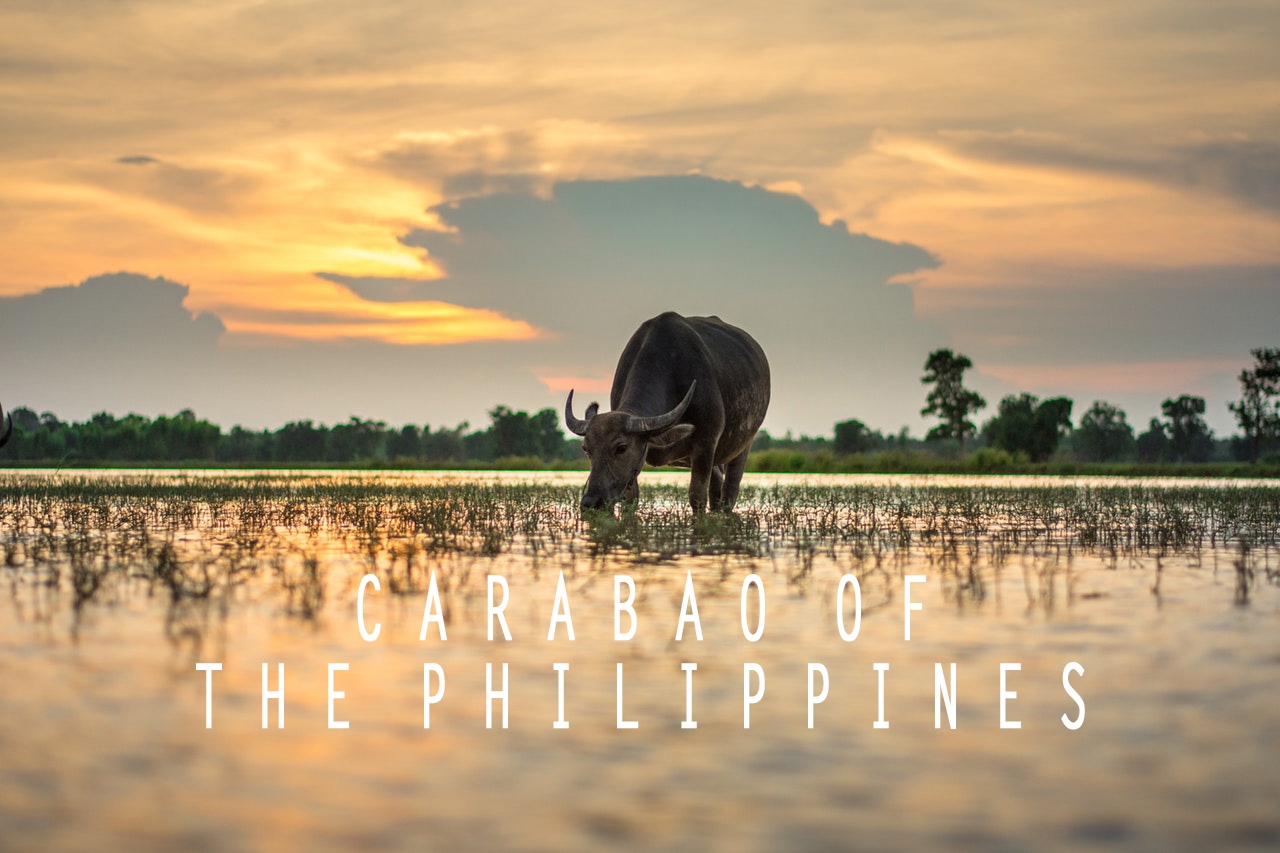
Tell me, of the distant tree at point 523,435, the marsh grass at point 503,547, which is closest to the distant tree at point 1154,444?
the distant tree at point 523,435

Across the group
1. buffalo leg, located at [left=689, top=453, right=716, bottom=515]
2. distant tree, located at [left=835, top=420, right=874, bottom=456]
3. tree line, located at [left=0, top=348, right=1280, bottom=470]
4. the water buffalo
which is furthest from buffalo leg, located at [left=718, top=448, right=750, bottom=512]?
distant tree, located at [left=835, top=420, right=874, bottom=456]

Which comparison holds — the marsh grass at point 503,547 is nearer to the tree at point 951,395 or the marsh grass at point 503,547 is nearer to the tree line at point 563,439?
the tree line at point 563,439

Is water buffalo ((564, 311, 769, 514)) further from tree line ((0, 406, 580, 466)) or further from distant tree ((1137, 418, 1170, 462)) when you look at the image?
distant tree ((1137, 418, 1170, 462))

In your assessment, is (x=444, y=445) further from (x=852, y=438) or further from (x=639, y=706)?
(x=639, y=706)

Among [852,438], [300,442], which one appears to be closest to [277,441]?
[300,442]

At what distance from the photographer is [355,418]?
425ft

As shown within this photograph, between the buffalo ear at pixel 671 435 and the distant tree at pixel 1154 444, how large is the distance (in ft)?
457

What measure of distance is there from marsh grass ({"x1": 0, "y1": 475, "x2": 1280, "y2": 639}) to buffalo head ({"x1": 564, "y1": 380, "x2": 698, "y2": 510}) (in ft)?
1.48

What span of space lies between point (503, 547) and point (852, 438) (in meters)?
82.7

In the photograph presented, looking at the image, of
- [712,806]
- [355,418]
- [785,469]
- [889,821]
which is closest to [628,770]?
[712,806]

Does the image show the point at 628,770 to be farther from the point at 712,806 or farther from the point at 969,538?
the point at 969,538

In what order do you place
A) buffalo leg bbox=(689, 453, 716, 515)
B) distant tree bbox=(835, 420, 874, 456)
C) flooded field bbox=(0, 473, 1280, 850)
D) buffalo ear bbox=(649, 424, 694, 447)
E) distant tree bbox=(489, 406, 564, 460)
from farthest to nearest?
distant tree bbox=(489, 406, 564, 460) < distant tree bbox=(835, 420, 874, 456) < buffalo leg bbox=(689, 453, 716, 515) < buffalo ear bbox=(649, 424, 694, 447) < flooded field bbox=(0, 473, 1280, 850)

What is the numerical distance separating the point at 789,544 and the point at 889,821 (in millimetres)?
6925

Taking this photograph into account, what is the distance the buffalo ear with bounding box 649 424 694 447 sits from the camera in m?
12.2
